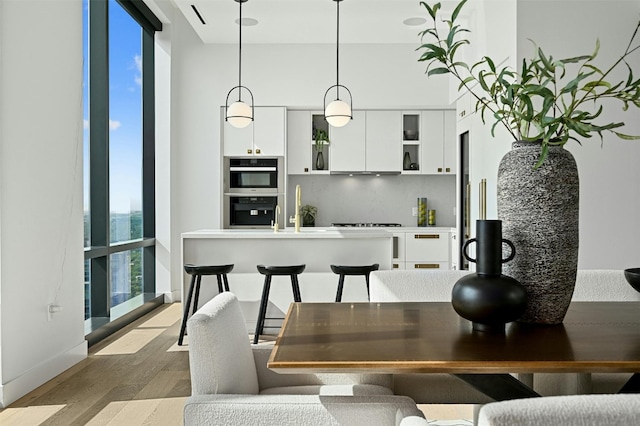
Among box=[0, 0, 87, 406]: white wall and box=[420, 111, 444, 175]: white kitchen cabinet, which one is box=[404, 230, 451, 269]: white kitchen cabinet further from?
box=[0, 0, 87, 406]: white wall

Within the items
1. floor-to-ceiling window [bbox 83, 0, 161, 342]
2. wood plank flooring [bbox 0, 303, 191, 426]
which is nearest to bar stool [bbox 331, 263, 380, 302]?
wood plank flooring [bbox 0, 303, 191, 426]

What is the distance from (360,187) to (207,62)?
240cm

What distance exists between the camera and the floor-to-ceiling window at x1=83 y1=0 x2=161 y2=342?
514 cm

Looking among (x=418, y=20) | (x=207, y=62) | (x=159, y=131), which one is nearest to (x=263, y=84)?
(x=207, y=62)

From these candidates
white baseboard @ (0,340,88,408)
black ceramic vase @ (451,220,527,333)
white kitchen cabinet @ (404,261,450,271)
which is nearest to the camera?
black ceramic vase @ (451,220,527,333)

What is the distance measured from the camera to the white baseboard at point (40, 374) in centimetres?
324

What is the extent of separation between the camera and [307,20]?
5945 mm

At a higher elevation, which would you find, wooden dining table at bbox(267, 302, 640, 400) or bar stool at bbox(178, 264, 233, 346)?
wooden dining table at bbox(267, 302, 640, 400)

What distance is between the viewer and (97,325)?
16.2 ft

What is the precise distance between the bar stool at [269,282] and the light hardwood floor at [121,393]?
147 mm

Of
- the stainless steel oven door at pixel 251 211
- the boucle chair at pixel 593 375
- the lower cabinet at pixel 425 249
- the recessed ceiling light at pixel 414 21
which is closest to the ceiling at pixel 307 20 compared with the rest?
the recessed ceiling light at pixel 414 21

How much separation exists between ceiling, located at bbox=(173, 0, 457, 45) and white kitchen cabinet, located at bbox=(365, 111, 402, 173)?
A: 2.88 feet

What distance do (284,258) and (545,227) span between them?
139 inches

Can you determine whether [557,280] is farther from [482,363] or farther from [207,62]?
[207,62]
